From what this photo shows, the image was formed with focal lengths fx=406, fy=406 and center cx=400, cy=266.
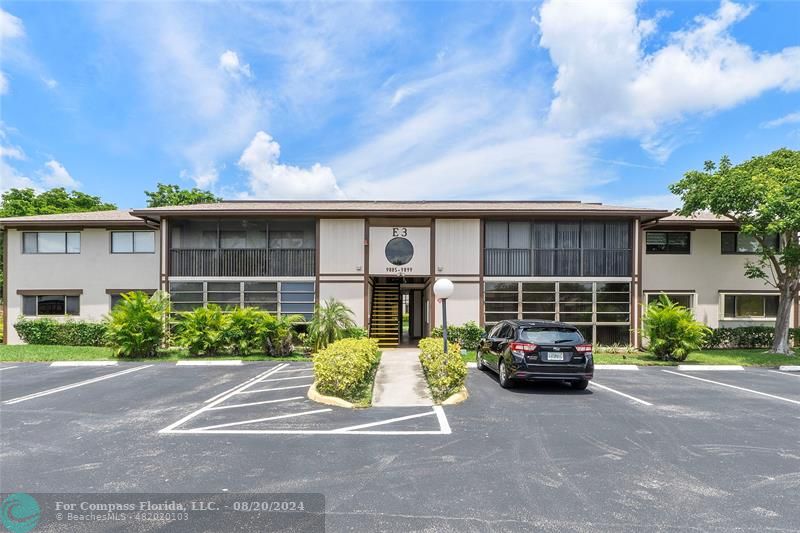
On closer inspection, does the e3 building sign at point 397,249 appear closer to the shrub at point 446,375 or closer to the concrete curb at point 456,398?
the shrub at point 446,375

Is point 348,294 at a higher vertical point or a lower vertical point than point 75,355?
higher

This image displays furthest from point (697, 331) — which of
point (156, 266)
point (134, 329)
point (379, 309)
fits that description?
point (156, 266)

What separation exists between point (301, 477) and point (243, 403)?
165 inches

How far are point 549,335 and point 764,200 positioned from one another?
1185cm

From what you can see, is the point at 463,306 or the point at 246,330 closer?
the point at 246,330

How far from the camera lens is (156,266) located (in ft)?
61.0

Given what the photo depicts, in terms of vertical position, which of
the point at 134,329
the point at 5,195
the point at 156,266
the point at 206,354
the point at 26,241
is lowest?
the point at 206,354

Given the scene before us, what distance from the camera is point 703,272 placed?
1862 centimetres

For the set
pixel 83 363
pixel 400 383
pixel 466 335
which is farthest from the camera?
pixel 466 335

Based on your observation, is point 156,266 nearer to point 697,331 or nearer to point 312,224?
point 312,224

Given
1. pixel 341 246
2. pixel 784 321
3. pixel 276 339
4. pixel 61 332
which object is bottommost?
pixel 61 332

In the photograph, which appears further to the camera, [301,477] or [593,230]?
[593,230]

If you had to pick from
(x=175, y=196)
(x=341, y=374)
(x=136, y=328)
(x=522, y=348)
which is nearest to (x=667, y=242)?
(x=522, y=348)

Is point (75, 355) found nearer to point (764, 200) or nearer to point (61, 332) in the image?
point (61, 332)
